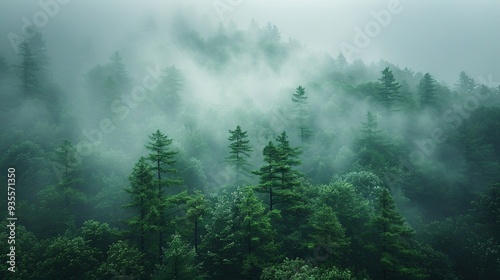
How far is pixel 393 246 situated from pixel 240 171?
21.5 m

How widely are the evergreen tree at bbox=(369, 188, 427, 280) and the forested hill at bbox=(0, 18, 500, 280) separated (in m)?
0.17

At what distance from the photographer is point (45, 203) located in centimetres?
3478

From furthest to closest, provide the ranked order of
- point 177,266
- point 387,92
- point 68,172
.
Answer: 1. point 387,92
2. point 68,172
3. point 177,266

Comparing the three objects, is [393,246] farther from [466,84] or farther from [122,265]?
[466,84]

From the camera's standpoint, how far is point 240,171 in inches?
1596

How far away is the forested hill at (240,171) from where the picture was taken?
2725 centimetres

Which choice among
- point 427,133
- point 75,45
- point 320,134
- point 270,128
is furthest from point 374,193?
point 75,45

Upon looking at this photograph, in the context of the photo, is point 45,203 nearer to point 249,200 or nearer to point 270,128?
point 249,200

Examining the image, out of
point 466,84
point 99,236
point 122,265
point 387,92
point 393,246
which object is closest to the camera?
point 122,265

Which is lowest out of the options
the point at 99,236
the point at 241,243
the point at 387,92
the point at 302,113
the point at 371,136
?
the point at 241,243

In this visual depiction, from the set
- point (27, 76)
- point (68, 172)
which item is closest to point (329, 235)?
point (68, 172)

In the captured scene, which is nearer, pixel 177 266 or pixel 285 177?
pixel 177 266

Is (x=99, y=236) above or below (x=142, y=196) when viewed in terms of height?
below

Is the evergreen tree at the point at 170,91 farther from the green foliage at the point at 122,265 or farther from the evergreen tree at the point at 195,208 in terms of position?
the green foliage at the point at 122,265
